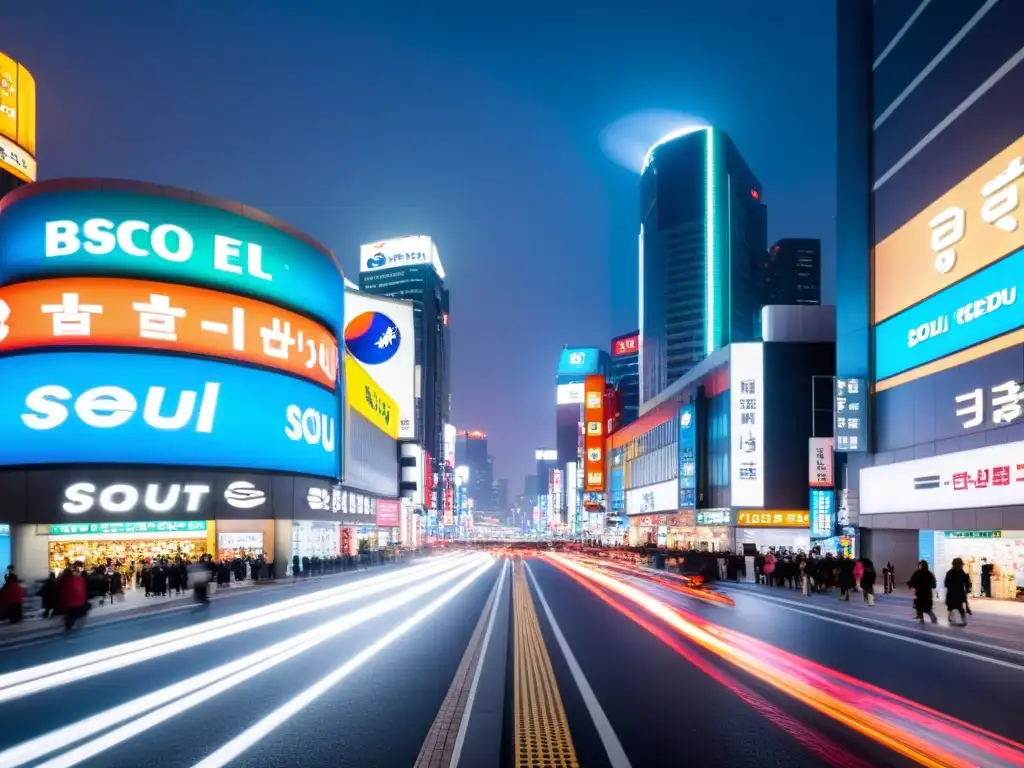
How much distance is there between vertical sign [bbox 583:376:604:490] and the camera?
136625 millimetres

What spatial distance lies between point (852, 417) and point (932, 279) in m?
8.40

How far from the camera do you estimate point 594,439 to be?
13850 centimetres

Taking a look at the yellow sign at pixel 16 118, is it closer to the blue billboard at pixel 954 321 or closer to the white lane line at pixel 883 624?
the blue billboard at pixel 954 321

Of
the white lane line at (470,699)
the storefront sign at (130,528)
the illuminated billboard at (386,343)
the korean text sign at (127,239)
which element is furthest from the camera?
the illuminated billboard at (386,343)

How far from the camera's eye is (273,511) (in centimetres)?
4662

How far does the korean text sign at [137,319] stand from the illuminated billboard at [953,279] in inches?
1201

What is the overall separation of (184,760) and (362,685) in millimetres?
4813

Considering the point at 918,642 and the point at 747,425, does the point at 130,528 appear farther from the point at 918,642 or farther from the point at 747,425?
the point at 747,425

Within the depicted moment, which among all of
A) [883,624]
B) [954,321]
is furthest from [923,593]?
[954,321]

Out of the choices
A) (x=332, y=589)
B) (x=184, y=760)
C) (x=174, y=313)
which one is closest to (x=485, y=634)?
(x=184, y=760)

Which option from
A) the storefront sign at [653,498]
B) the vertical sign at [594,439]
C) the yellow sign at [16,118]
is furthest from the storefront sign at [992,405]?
the vertical sign at [594,439]

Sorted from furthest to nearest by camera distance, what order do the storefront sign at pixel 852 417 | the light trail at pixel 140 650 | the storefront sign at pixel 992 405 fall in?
the storefront sign at pixel 852 417
the storefront sign at pixel 992 405
the light trail at pixel 140 650

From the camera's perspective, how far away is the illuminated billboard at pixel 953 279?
3053 centimetres

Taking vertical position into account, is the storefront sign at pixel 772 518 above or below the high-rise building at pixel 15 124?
below
